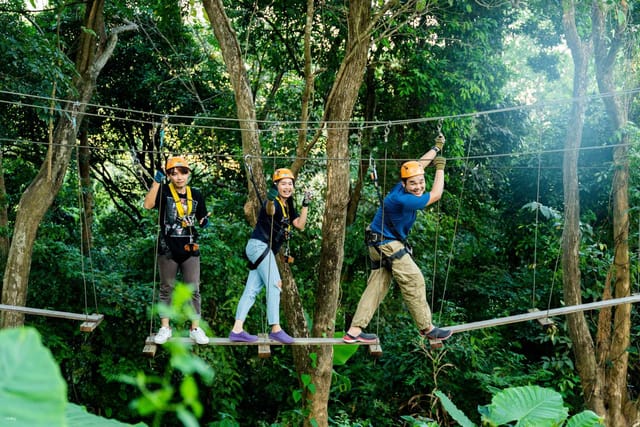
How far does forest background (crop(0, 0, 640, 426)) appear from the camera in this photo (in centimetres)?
612

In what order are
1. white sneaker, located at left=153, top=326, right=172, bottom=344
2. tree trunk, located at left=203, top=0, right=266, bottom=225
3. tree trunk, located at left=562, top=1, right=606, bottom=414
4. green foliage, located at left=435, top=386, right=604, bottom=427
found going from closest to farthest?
green foliage, located at left=435, top=386, right=604, bottom=427 < white sneaker, located at left=153, top=326, right=172, bottom=344 < tree trunk, located at left=203, top=0, right=266, bottom=225 < tree trunk, located at left=562, top=1, right=606, bottom=414

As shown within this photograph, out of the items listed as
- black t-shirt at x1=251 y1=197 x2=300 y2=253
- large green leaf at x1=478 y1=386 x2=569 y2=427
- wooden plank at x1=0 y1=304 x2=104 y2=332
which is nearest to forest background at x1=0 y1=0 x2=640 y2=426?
black t-shirt at x1=251 y1=197 x2=300 y2=253

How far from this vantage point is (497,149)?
837 cm

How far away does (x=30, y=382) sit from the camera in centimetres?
67

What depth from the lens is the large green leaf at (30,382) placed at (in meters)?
0.67

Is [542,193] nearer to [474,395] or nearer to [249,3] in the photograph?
[474,395]

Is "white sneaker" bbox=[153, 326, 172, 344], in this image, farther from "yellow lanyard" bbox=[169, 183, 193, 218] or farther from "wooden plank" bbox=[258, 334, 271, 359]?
"yellow lanyard" bbox=[169, 183, 193, 218]

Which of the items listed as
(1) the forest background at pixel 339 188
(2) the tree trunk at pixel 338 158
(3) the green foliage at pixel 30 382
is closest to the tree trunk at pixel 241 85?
(1) the forest background at pixel 339 188

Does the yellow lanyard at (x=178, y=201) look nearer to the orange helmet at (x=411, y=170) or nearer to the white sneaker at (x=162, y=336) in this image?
the white sneaker at (x=162, y=336)

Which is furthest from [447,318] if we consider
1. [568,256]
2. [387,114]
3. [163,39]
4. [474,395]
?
[163,39]

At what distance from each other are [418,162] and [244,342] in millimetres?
1430

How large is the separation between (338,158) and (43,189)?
8.55ft

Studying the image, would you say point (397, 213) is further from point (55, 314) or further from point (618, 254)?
point (618, 254)

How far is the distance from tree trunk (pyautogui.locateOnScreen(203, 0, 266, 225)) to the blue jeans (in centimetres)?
112
